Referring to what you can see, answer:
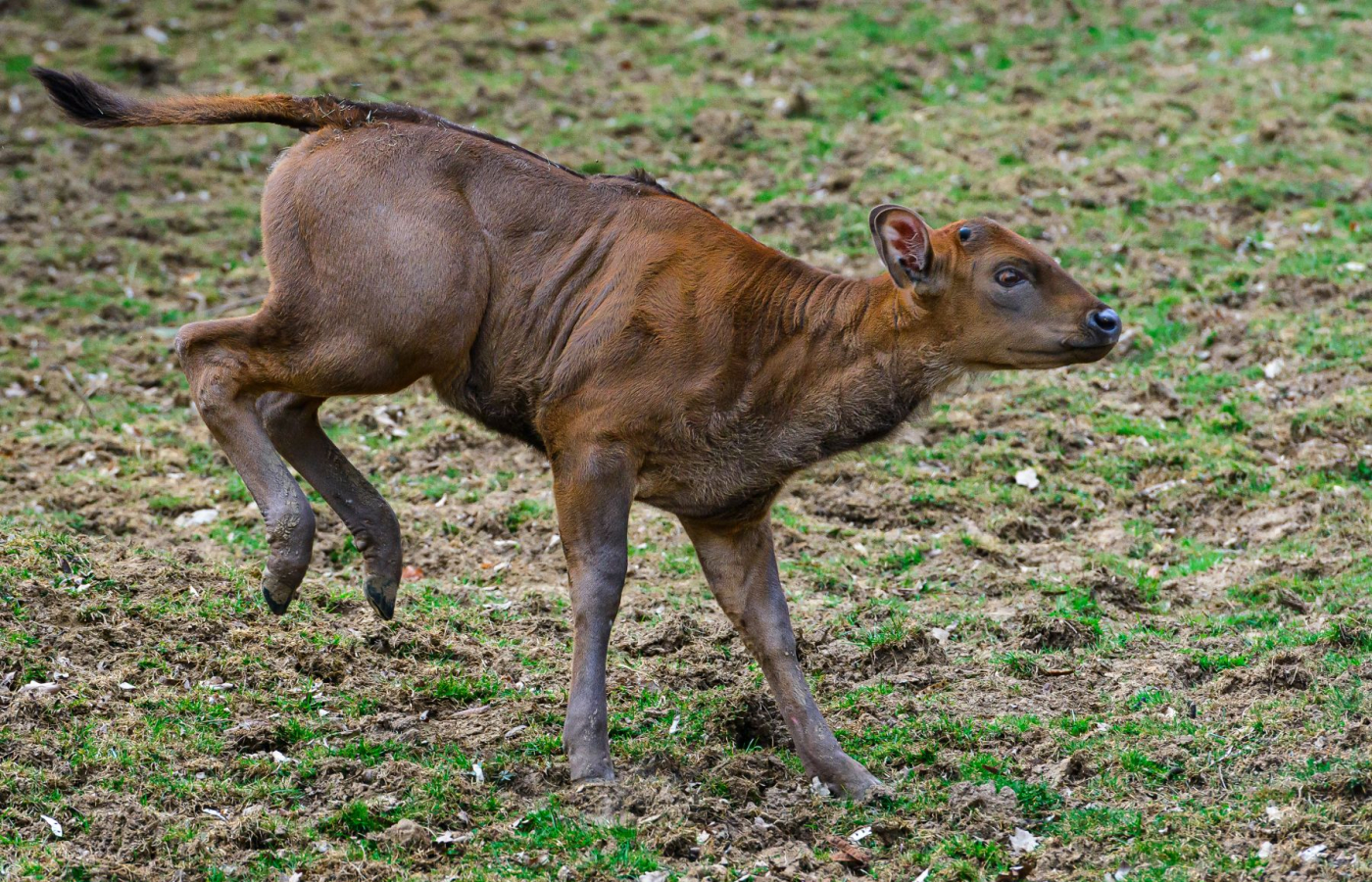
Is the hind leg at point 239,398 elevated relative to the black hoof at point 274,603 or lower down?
elevated

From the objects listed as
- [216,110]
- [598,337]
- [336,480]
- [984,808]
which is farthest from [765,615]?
[216,110]

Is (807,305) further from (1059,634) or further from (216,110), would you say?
(216,110)

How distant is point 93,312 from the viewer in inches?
453

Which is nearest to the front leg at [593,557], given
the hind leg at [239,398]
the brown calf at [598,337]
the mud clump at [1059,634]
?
the brown calf at [598,337]

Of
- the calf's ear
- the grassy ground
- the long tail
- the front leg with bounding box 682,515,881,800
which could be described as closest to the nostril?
the calf's ear

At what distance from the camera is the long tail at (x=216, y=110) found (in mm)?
6777

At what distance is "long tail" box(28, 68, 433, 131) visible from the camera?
6777mm

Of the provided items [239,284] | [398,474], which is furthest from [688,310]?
[239,284]

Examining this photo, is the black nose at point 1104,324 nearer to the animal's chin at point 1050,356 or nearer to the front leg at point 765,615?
the animal's chin at point 1050,356

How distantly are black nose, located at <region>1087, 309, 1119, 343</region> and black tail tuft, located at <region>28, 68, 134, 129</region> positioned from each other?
14.4 ft

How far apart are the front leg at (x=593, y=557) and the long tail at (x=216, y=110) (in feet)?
6.28

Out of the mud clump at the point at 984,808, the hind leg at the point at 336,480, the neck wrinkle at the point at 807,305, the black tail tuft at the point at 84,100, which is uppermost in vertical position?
the black tail tuft at the point at 84,100

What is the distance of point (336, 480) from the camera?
6980 mm

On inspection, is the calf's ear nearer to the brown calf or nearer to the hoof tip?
the brown calf
